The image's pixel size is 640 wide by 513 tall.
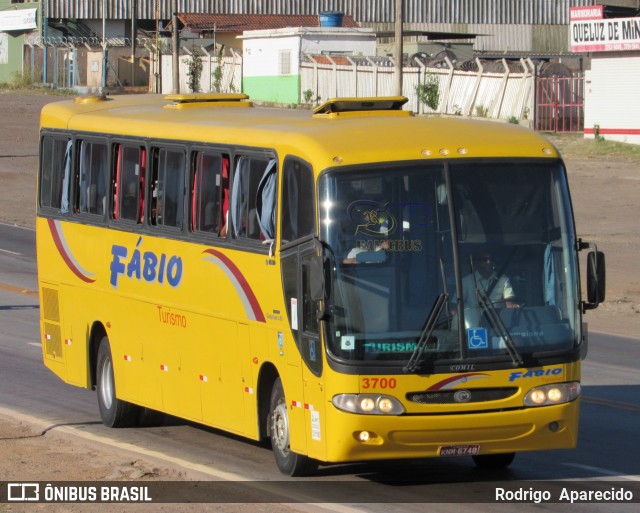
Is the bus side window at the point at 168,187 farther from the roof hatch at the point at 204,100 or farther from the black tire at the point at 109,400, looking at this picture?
the black tire at the point at 109,400

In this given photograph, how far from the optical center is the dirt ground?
10844mm

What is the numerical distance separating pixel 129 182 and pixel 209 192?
180 cm

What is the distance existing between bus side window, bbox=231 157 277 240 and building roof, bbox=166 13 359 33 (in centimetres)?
6611

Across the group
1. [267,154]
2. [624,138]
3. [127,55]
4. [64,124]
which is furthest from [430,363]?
[127,55]

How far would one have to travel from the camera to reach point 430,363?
31.6 ft

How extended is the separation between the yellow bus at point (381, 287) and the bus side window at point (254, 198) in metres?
0.02

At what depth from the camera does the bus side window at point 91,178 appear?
46.4ft

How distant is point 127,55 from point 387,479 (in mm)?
71178

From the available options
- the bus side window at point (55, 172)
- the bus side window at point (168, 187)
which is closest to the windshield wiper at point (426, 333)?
the bus side window at point (168, 187)

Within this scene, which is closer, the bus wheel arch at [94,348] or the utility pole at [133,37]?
the bus wheel arch at [94,348]

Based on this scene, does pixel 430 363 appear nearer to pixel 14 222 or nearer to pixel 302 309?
pixel 302 309

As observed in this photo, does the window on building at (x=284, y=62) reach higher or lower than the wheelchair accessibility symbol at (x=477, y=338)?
higher

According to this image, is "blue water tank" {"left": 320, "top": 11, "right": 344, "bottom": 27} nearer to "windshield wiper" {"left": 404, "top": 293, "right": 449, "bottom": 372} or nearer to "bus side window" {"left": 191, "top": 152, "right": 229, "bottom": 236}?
"bus side window" {"left": 191, "top": 152, "right": 229, "bottom": 236}

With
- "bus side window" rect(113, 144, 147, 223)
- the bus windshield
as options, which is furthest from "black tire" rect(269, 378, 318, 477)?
"bus side window" rect(113, 144, 147, 223)
